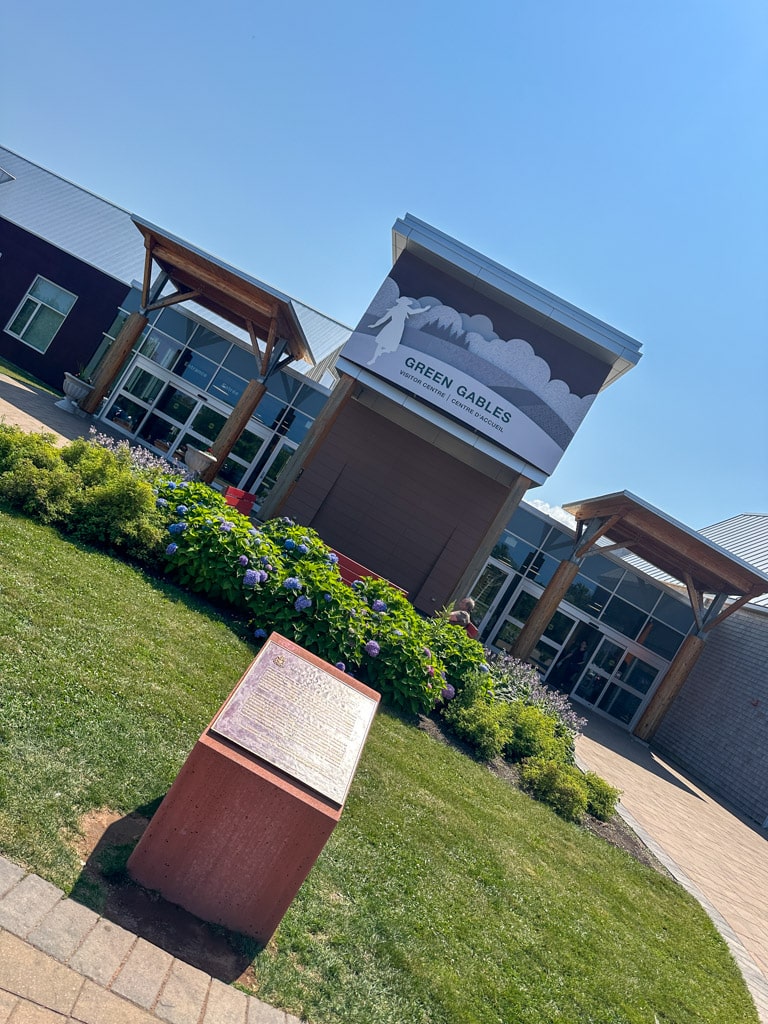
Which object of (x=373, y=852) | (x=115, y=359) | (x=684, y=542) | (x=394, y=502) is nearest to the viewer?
(x=373, y=852)

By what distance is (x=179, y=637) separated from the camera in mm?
6484

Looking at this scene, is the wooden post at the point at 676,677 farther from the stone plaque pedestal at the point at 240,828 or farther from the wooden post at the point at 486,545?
the stone plaque pedestal at the point at 240,828

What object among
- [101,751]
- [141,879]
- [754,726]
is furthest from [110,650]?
[754,726]

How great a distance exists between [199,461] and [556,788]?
11.8m

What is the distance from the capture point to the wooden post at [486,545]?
14617mm

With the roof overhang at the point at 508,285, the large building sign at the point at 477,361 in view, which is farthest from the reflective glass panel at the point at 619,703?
the roof overhang at the point at 508,285

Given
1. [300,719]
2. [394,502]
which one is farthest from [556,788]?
[394,502]

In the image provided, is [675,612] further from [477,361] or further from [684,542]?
[477,361]

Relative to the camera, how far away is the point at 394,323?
14789mm

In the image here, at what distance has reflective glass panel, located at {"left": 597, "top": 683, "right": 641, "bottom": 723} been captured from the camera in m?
21.0

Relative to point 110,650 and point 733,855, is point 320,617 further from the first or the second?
point 733,855

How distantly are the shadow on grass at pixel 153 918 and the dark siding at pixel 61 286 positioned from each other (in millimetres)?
23724

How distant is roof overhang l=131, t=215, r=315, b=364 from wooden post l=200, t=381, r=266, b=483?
5.10ft

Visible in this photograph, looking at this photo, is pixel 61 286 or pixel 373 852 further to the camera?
pixel 61 286
